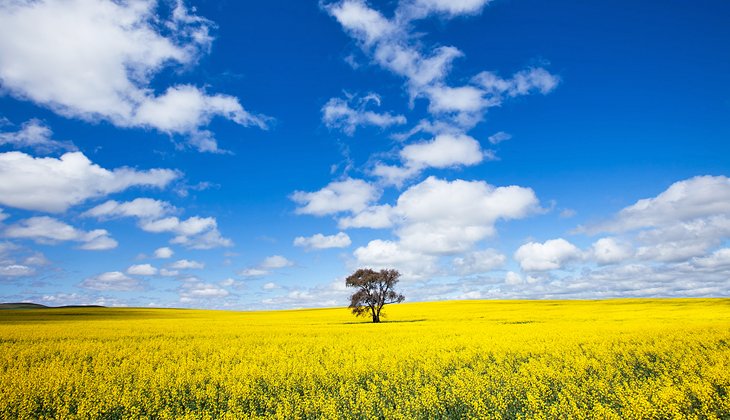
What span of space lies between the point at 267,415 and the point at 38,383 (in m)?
8.15

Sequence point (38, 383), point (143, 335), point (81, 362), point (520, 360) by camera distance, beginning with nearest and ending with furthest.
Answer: point (38, 383), point (520, 360), point (81, 362), point (143, 335)

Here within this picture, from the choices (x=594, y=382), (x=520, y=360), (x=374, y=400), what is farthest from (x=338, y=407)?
(x=520, y=360)

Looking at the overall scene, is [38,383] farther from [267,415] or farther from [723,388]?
[723,388]

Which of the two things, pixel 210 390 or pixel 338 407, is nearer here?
pixel 338 407

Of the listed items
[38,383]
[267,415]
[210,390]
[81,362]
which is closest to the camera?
[267,415]

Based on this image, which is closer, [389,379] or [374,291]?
[389,379]

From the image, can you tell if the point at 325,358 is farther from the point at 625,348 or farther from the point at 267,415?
the point at 625,348

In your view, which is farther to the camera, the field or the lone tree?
the lone tree

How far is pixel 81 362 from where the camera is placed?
17.7m

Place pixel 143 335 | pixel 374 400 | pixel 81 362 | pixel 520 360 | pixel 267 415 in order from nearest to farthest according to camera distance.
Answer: pixel 267 415, pixel 374 400, pixel 520 360, pixel 81 362, pixel 143 335

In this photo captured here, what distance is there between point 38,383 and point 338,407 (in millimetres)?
9676

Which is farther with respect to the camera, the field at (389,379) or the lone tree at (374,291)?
the lone tree at (374,291)

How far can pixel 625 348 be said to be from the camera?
18.0 metres

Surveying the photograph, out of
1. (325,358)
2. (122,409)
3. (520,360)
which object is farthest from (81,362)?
(520,360)
